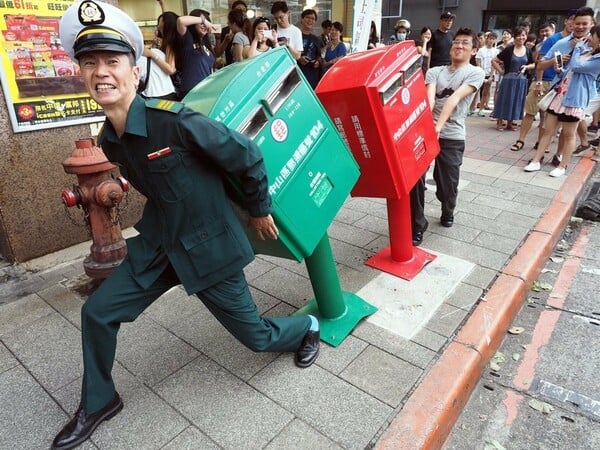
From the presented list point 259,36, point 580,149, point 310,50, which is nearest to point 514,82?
point 580,149

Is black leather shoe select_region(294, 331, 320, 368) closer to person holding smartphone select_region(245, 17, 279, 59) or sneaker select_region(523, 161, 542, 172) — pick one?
person holding smartphone select_region(245, 17, 279, 59)

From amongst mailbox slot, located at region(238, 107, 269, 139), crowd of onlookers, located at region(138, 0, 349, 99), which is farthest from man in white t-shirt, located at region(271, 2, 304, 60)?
mailbox slot, located at region(238, 107, 269, 139)

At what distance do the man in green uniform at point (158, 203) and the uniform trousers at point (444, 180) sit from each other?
1902 millimetres

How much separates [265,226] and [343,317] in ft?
3.39

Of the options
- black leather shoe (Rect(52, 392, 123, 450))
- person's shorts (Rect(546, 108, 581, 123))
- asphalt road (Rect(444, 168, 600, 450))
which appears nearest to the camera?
black leather shoe (Rect(52, 392, 123, 450))

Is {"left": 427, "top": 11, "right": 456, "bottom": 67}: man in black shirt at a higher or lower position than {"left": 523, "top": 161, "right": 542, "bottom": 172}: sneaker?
higher

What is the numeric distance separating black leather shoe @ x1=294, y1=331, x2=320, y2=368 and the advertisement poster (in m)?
→ 2.53

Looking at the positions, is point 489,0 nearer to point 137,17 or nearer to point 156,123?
point 137,17

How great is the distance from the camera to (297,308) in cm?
287

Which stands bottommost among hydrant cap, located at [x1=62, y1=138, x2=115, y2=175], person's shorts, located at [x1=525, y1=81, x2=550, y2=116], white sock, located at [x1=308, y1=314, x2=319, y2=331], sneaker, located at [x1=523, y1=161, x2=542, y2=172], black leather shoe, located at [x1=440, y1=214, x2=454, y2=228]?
sneaker, located at [x1=523, y1=161, x2=542, y2=172]

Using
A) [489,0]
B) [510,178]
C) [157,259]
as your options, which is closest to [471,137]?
[510,178]

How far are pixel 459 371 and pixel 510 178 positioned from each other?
3.61m

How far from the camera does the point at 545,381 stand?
2.48 meters

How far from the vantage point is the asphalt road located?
2.16 meters
